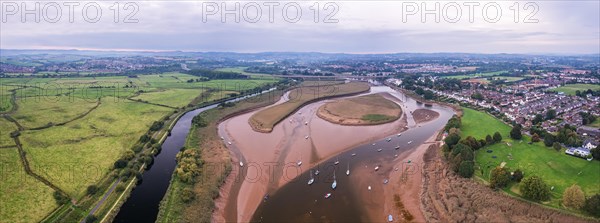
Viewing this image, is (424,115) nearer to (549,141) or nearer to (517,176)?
(549,141)

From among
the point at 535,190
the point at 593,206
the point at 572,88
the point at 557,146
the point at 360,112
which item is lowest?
the point at 593,206

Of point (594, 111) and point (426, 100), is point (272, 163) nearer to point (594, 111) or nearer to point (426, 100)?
point (426, 100)

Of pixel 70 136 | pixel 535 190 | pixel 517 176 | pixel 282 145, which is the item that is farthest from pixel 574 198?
pixel 70 136

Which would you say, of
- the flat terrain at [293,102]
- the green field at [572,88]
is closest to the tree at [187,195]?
the flat terrain at [293,102]

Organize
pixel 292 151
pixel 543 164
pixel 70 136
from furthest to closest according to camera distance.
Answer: pixel 70 136, pixel 292 151, pixel 543 164

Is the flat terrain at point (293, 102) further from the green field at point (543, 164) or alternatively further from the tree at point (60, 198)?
the green field at point (543, 164)

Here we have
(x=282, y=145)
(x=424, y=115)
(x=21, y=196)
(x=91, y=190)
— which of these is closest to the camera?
(x=21, y=196)

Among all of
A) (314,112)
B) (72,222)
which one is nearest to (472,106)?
(314,112)

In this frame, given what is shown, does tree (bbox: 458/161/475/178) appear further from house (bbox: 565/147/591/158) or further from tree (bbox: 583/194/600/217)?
house (bbox: 565/147/591/158)
